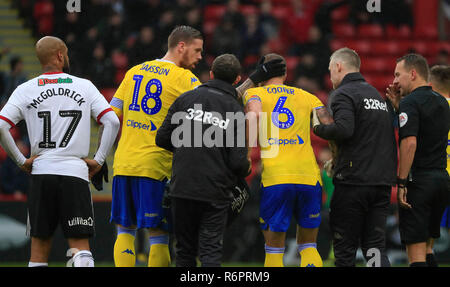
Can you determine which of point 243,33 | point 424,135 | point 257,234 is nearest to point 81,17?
point 243,33

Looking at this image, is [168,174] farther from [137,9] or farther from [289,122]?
[137,9]

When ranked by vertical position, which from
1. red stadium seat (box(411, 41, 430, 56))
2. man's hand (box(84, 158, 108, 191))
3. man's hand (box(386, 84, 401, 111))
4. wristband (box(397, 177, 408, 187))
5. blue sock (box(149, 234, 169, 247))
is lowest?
blue sock (box(149, 234, 169, 247))

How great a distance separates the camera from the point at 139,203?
681 cm

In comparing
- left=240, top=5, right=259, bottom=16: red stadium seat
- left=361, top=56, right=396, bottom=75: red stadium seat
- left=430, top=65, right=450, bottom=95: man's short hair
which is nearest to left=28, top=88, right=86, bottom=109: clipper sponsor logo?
left=430, top=65, right=450, bottom=95: man's short hair

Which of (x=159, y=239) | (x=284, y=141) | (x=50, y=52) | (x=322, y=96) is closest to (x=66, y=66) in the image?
(x=50, y=52)

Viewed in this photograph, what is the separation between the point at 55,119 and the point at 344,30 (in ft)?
40.9

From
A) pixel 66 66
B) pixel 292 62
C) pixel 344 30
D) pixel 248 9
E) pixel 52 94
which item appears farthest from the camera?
pixel 344 30

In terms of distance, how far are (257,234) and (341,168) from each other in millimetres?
5821

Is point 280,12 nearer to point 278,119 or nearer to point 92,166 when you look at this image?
point 278,119

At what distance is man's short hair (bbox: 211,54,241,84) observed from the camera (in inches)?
249

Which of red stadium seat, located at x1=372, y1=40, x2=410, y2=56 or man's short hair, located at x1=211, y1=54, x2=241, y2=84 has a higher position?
red stadium seat, located at x1=372, y1=40, x2=410, y2=56

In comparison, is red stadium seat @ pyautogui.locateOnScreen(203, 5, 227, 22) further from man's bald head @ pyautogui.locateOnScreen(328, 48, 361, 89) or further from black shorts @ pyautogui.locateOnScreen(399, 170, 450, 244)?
black shorts @ pyautogui.locateOnScreen(399, 170, 450, 244)

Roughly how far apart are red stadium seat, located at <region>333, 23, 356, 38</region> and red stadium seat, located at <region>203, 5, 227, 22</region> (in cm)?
278

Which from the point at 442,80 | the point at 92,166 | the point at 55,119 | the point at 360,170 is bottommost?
the point at 360,170
